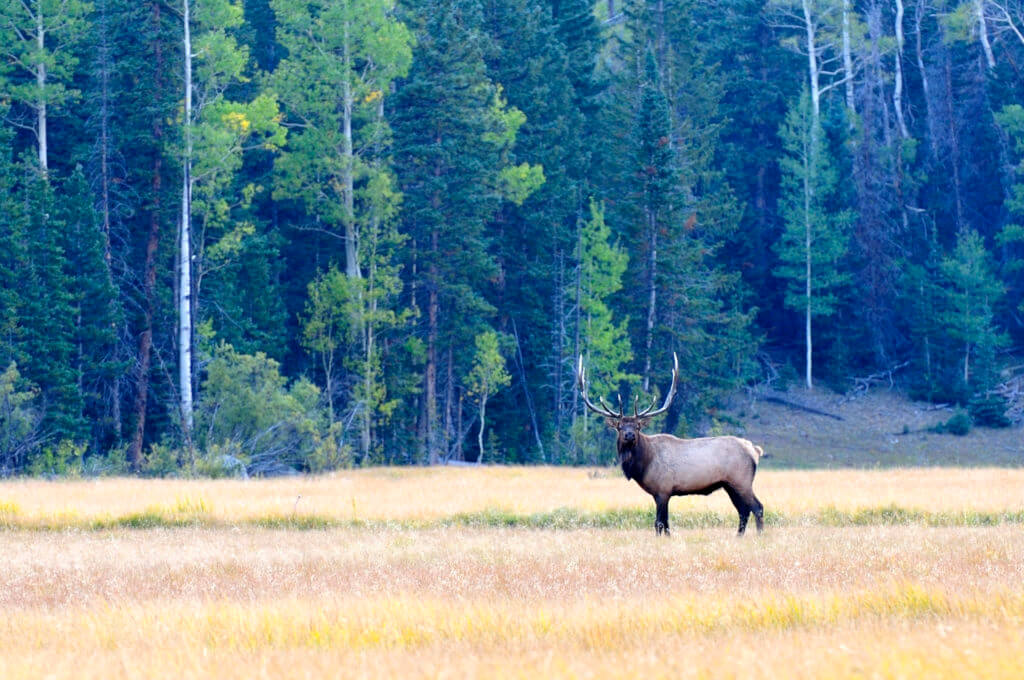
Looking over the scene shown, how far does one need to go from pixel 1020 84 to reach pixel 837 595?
59289mm

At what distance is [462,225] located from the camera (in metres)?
46.8

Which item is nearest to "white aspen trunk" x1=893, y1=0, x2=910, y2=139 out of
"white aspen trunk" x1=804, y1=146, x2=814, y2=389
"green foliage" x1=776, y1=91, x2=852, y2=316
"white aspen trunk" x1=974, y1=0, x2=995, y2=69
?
"white aspen trunk" x1=974, y1=0, x2=995, y2=69

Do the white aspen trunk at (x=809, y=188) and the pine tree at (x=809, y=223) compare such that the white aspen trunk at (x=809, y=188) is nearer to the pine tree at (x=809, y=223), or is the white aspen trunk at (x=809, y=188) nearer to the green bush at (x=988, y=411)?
the pine tree at (x=809, y=223)

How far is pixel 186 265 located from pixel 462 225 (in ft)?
34.4

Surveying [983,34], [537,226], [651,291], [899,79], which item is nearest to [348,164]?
[537,226]

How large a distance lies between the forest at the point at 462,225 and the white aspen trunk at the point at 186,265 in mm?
114

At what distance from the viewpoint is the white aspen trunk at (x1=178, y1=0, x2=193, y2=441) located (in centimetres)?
3900

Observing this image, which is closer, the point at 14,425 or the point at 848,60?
the point at 14,425

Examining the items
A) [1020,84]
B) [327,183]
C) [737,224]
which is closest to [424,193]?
[327,183]

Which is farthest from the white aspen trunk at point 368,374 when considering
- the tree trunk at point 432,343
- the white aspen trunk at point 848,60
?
the white aspen trunk at point 848,60

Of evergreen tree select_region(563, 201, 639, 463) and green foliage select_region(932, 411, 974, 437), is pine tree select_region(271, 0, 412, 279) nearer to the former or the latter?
evergreen tree select_region(563, 201, 639, 463)

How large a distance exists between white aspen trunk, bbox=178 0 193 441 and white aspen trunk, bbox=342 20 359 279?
497 centimetres

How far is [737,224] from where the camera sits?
199 feet

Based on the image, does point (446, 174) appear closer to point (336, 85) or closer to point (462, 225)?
point (462, 225)
